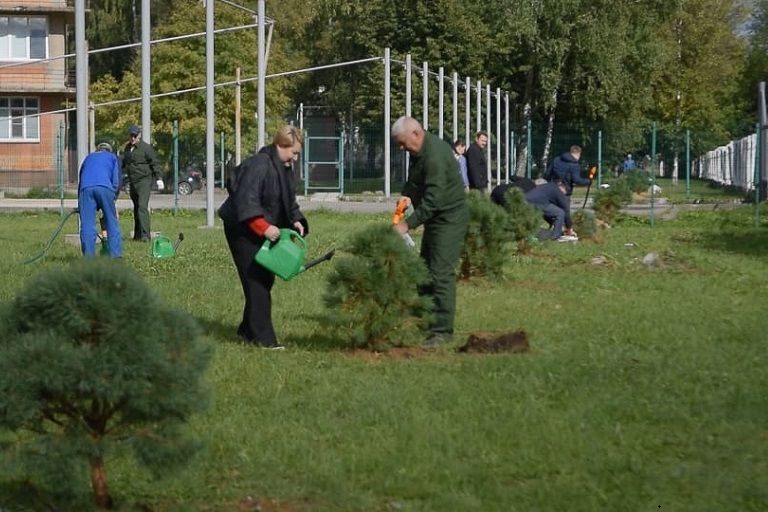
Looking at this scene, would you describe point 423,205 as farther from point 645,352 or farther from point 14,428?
point 14,428

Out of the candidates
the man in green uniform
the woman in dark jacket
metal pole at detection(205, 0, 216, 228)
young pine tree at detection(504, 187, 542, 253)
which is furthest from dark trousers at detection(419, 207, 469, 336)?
metal pole at detection(205, 0, 216, 228)

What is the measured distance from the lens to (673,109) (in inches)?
2953

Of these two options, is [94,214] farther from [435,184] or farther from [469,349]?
[469,349]

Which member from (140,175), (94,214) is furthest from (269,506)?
(140,175)

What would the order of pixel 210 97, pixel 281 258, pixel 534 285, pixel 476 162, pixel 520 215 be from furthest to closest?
pixel 210 97 → pixel 476 162 → pixel 520 215 → pixel 534 285 → pixel 281 258

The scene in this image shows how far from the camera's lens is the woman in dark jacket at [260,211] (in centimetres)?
1079

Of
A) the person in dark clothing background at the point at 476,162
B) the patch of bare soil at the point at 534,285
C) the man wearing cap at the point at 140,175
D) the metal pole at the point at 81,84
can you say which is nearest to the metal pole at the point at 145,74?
the man wearing cap at the point at 140,175

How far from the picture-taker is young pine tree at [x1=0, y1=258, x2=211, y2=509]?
18.5 ft

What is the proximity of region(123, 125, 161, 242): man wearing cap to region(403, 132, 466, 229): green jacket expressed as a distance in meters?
12.4

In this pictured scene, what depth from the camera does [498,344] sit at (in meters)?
10.9

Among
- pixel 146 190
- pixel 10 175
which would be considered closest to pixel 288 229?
pixel 146 190

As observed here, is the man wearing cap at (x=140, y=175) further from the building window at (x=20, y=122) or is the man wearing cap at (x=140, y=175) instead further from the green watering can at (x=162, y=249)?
the building window at (x=20, y=122)

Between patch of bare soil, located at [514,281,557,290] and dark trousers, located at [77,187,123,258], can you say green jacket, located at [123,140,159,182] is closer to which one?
dark trousers, located at [77,187,123,258]

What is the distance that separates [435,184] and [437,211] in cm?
21
